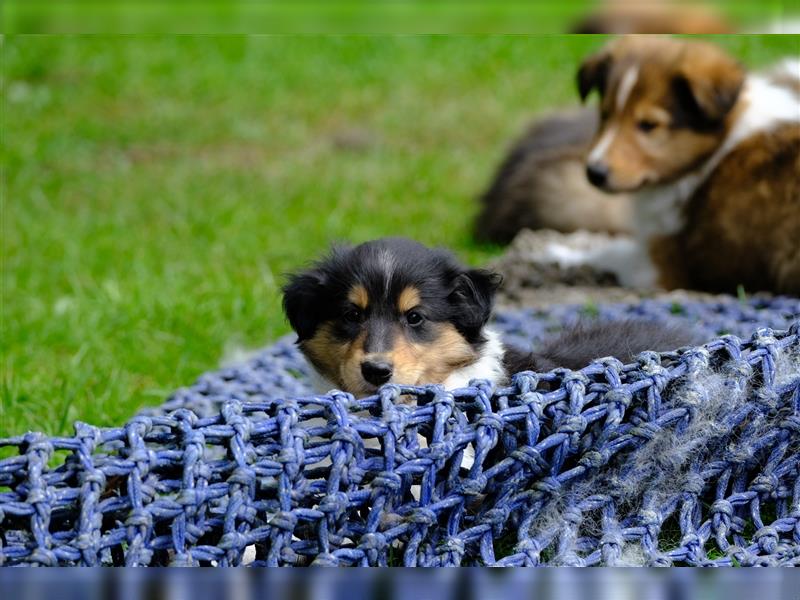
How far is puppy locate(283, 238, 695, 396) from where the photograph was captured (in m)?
3.34

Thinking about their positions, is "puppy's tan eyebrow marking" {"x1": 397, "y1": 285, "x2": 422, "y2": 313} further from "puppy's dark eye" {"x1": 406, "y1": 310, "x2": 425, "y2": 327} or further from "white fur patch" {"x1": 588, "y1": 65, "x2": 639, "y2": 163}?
"white fur patch" {"x1": 588, "y1": 65, "x2": 639, "y2": 163}

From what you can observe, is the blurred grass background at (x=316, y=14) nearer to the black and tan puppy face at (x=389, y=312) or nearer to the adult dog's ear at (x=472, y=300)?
the black and tan puppy face at (x=389, y=312)

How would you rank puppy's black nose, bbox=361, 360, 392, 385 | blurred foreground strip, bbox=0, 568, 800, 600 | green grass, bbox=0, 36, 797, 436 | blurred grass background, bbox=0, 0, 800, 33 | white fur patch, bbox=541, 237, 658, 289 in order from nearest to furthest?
1. blurred grass background, bbox=0, 0, 800, 33
2. blurred foreground strip, bbox=0, 568, 800, 600
3. puppy's black nose, bbox=361, 360, 392, 385
4. green grass, bbox=0, 36, 797, 436
5. white fur patch, bbox=541, 237, 658, 289

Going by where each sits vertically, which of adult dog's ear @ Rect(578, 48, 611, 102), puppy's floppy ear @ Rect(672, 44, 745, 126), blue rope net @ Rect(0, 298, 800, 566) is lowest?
blue rope net @ Rect(0, 298, 800, 566)

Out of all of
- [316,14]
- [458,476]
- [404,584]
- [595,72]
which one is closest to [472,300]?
[458,476]

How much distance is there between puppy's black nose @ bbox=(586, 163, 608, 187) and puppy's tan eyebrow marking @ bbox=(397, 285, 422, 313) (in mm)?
2737

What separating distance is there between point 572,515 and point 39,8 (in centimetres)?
176

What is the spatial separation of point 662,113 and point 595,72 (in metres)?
0.54

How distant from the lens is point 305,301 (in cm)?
360

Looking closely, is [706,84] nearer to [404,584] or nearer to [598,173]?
[598,173]

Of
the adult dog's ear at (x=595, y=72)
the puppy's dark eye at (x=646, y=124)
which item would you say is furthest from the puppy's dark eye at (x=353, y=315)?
the adult dog's ear at (x=595, y=72)

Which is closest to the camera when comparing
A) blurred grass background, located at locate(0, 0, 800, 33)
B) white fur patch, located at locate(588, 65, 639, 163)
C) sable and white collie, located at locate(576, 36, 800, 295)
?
blurred grass background, located at locate(0, 0, 800, 33)

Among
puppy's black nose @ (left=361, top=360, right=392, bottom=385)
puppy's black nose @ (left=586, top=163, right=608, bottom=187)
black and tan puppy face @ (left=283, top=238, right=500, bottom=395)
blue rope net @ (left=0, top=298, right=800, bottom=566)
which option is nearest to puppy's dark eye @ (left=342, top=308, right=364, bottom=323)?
black and tan puppy face @ (left=283, top=238, right=500, bottom=395)

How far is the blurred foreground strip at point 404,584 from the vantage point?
2.46 meters
